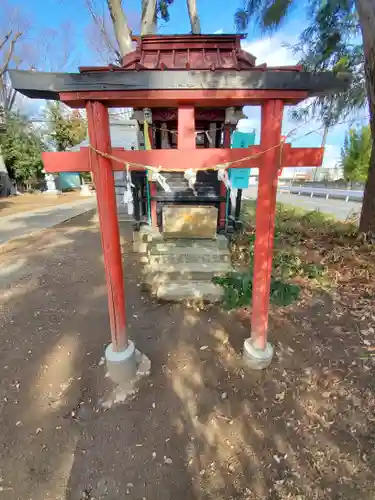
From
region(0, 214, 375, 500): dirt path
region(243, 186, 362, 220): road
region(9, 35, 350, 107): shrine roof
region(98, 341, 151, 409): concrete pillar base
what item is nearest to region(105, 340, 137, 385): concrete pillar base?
region(98, 341, 151, 409): concrete pillar base

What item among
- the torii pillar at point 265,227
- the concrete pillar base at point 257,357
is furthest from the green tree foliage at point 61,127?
the concrete pillar base at point 257,357

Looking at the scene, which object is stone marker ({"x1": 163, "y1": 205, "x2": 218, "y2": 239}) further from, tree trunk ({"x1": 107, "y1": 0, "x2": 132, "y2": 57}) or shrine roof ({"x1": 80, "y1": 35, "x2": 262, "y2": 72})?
tree trunk ({"x1": 107, "y1": 0, "x2": 132, "y2": 57})

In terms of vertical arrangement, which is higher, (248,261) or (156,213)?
(156,213)

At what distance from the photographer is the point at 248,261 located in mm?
5891

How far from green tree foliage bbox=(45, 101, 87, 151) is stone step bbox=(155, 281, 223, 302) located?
2339 cm

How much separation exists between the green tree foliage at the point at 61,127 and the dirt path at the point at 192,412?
2322cm

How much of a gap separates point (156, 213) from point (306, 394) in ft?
16.3

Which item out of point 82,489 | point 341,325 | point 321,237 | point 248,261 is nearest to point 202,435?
point 82,489

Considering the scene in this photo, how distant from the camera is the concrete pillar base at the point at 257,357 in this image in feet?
10.5

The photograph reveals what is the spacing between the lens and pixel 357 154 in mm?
25906

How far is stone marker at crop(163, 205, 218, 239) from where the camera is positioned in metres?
5.86

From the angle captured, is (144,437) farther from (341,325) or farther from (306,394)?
(341,325)

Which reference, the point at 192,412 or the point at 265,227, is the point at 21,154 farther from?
the point at 192,412

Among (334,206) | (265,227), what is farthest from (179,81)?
(334,206)
